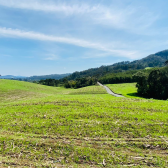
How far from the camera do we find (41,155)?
7.45 meters

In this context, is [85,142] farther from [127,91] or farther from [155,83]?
[127,91]

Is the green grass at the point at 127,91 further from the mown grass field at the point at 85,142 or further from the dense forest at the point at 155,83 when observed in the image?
the mown grass field at the point at 85,142

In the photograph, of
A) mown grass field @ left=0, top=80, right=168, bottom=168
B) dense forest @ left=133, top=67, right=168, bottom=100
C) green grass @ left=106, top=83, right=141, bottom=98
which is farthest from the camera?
dense forest @ left=133, top=67, right=168, bottom=100

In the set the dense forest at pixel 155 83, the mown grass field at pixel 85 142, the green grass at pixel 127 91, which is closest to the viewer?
the mown grass field at pixel 85 142

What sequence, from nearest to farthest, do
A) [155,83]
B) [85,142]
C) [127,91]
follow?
[85,142] < [155,83] < [127,91]

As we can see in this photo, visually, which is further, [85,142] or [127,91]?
[127,91]

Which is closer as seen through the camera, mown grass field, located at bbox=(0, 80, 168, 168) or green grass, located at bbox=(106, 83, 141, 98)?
mown grass field, located at bbox=(0, 80, 168, 168)

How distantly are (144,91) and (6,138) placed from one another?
5946cm

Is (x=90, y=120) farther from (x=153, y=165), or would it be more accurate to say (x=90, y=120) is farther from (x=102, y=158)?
(x=153, y=165)

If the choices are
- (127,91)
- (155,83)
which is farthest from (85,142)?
(127,91)

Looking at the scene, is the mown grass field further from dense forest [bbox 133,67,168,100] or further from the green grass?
dense forest [bbox 133,67,168,100]

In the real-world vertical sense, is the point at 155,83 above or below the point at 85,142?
above

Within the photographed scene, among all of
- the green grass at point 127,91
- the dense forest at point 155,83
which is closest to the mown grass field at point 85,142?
the green grass at point 127,91

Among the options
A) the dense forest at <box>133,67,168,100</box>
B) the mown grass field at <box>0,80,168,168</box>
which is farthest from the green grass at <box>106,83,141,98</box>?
the mown grass field at <box>0,80,168,168</box>
